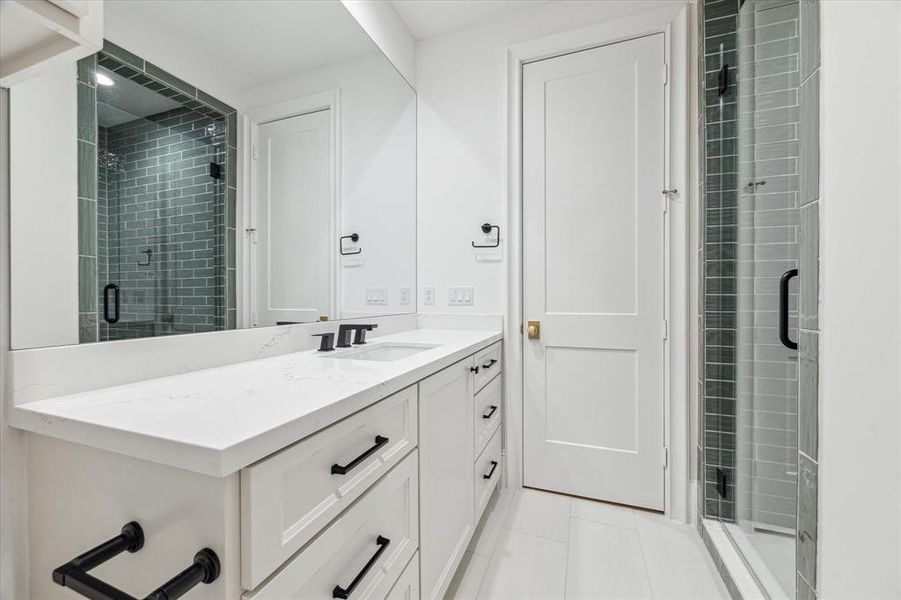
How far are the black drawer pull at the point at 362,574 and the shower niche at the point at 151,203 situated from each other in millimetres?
739

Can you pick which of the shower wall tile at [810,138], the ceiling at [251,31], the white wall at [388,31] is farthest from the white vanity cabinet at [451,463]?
the white wall at [388,31]

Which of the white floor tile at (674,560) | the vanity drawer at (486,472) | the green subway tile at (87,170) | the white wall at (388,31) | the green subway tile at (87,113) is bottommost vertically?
the white floor tile at (674,560)

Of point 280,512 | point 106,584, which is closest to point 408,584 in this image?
point 280,512

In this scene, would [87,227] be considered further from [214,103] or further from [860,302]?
[860,302]

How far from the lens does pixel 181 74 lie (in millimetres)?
1029

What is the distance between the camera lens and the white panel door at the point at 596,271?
1.82 m

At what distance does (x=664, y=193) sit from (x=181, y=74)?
190cm

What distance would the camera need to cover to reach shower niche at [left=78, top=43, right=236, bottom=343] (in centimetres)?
84

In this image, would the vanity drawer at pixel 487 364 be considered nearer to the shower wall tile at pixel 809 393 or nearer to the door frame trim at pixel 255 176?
the door frame trim at pixel 255 176

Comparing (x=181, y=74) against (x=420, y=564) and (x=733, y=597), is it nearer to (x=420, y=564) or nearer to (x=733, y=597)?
(x=420, y=564)

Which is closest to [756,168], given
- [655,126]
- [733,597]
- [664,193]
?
[664,193]

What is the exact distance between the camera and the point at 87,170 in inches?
32.3

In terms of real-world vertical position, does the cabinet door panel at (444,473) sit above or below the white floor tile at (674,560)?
above

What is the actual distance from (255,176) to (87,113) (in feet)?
1.52
